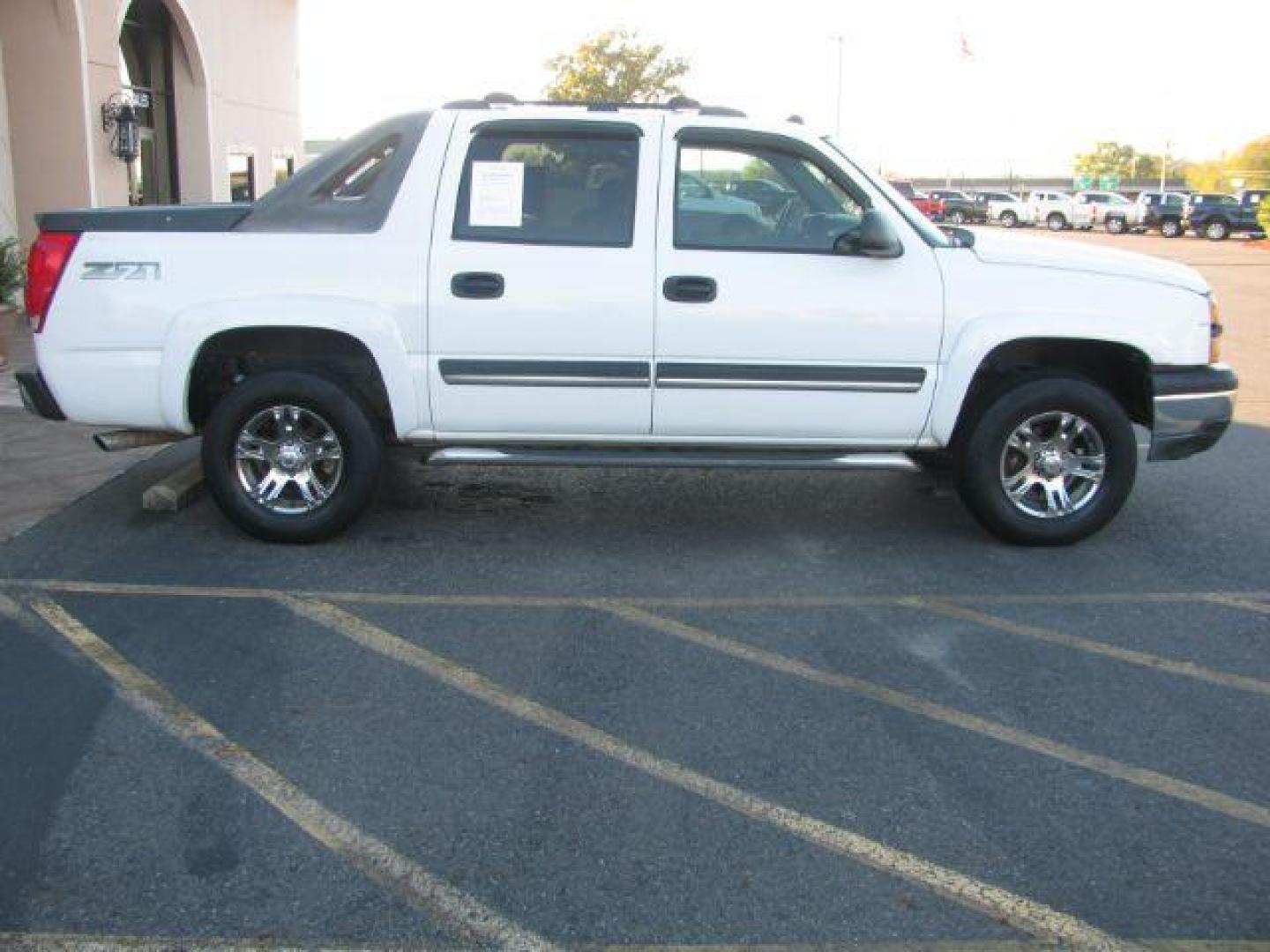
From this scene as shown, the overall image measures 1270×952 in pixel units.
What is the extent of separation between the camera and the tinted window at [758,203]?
6.04 meters

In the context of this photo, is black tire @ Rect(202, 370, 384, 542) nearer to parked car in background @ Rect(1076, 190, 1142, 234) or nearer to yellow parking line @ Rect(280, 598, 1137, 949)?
yellow parking line @ Rect(280, 598, 1137, 949)

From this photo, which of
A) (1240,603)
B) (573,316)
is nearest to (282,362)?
(573,316)

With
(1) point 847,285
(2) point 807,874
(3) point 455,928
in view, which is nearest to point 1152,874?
(2) point 807,874

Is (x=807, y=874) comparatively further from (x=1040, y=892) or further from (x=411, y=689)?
(x=411, y=689)

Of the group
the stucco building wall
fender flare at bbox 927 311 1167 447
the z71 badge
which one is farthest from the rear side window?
the stucco building wall

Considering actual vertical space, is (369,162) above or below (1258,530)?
above

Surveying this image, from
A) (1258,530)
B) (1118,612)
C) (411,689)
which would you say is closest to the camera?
(411,689)

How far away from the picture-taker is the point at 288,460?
6219mm

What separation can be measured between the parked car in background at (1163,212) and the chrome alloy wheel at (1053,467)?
4752 centimetres

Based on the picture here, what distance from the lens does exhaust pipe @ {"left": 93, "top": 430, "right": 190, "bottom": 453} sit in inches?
247

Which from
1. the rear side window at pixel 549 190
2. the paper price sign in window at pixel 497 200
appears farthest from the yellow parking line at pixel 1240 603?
the paper price sign in window at pixel 497 200

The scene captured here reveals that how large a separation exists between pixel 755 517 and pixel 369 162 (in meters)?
2.69

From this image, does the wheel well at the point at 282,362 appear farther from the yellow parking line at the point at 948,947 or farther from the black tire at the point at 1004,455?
the yellow parking line at the point at 948,947

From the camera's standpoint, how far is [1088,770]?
4023mm
